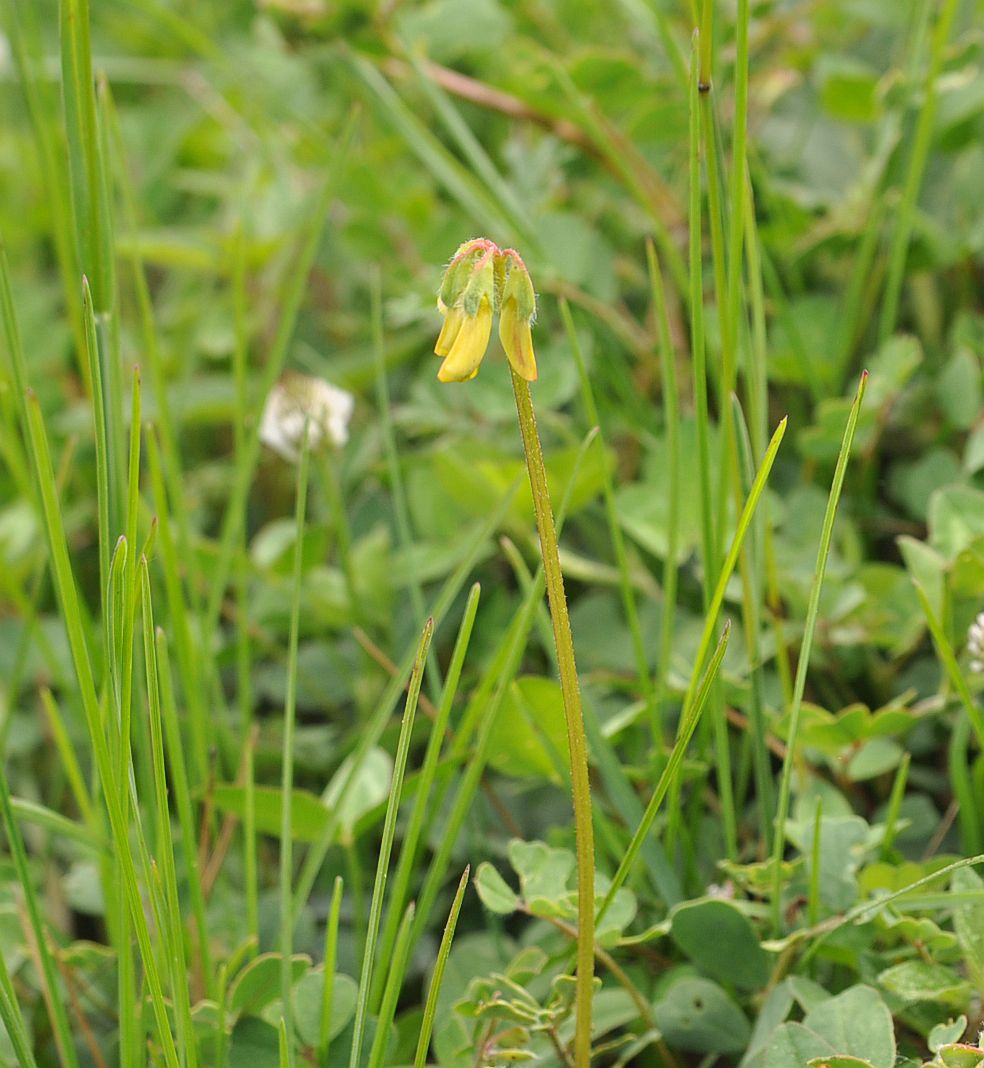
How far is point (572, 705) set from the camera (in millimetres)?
533

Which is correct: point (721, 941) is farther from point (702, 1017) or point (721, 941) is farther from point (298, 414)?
point (298, 414)

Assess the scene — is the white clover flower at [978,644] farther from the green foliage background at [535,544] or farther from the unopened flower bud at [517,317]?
the unopened flower bud at [517,317]

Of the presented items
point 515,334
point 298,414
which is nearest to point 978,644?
point 515,334

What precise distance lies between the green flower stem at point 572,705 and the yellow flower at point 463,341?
0.07 feet

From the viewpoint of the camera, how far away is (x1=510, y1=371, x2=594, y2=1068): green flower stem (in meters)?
0.51

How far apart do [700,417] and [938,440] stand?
0.39 meters

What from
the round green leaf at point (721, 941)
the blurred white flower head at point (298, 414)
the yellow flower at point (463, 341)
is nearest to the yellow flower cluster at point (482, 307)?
the yellow flower at point (463, 341)

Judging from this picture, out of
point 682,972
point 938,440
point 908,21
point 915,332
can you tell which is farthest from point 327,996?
point 908,21

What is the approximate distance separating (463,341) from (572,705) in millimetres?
163

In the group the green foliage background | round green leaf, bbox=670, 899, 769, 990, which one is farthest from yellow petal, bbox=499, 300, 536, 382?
round green leaf, bbox=670, 899, 769, 990

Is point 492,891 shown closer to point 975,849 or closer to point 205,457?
point 975,849

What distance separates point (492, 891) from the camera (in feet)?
2.19

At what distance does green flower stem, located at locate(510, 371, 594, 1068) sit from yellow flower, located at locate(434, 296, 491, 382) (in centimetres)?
2

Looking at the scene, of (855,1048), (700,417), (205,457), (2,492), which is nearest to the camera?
(855,1048)
